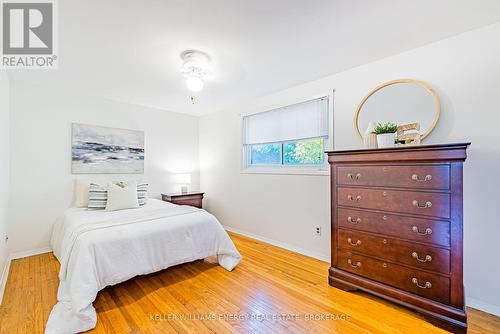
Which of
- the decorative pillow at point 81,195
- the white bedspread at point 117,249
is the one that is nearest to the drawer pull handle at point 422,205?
the white bedspread at point 117,249

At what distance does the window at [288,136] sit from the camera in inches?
114

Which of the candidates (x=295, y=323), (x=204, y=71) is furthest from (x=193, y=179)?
(x=295, y=323)

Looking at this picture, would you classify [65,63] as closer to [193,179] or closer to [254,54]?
[254,54]

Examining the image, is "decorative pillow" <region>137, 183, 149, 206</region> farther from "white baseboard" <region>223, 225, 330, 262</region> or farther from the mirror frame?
the mirror frame

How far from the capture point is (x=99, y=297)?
6.42 feet

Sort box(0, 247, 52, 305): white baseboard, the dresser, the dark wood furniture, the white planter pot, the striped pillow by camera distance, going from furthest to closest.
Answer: the dark wood furniture, the striped pillow, box(0, 247, 52, 305): white baseboard, the white planter pot, the dresser

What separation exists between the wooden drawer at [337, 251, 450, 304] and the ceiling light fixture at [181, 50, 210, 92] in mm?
2321

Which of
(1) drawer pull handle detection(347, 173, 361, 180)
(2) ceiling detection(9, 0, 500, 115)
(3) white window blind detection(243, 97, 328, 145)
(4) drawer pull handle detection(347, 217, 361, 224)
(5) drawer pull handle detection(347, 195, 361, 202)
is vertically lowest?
(4) drawer pull handle detection(347, 217, 361, 224)

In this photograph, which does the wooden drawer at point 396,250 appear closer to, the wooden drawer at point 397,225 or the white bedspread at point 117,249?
the wooden drawer at point 397,225

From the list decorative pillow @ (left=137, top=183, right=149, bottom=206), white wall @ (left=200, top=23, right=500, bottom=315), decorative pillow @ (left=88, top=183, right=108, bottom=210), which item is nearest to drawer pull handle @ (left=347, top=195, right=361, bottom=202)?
white wall @ (left=200, top=23, right=500, bottom=315)

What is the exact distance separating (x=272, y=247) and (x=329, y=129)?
184 cm

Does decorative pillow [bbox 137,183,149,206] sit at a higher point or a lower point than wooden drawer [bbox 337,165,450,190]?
lower

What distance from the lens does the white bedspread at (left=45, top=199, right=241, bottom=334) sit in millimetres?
1642
